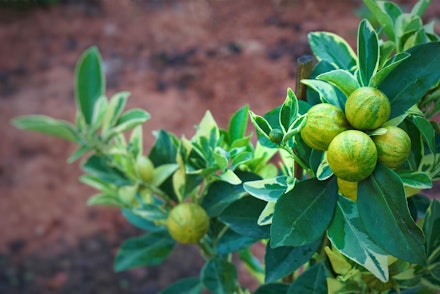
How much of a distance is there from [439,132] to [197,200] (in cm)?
33

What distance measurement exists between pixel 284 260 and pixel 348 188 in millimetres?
130

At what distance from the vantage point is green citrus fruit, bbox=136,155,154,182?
2.55 feet

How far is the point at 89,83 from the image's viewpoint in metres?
0.87

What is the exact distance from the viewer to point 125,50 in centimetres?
273

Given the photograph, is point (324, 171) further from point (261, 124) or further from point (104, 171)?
point (104, 171)

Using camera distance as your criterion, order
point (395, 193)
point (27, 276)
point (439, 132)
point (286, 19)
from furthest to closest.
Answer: point (286, 19), point (27, 276), point (439, 132), point (395, 193)

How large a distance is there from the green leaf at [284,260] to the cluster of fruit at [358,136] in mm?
154

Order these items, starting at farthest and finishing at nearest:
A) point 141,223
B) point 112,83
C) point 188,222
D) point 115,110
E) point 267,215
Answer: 1. point 112,83
2. point 141,223
3. point 115,110
4. point 188,222
5. point 267,215

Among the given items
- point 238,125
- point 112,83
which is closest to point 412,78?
A: point 238,125

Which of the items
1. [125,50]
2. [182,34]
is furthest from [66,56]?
[182,34]

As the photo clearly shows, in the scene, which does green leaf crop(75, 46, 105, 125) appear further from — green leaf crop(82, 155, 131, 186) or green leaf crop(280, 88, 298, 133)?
green leaf crop(280, 88, 298, 133)

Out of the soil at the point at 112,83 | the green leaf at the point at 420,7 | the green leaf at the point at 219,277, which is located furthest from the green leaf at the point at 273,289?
the soil at the point at 112,83

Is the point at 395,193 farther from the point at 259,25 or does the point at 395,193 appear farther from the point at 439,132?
the point at 259,25

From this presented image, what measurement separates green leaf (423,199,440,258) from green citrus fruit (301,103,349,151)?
0.62 ft
